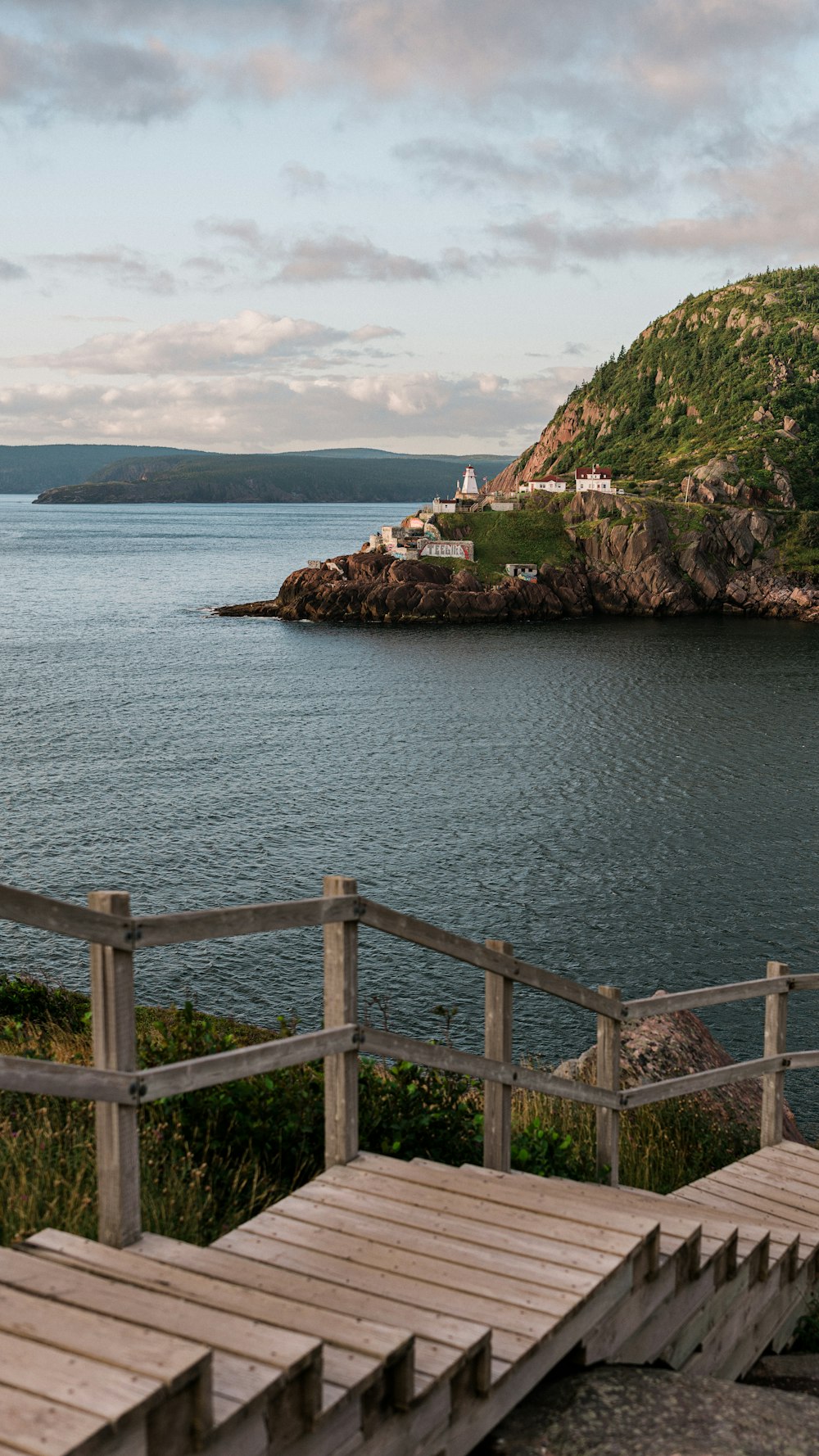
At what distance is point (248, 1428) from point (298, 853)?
39523 mm

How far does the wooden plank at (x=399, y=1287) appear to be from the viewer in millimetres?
4758

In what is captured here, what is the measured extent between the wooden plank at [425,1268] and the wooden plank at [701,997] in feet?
7.76

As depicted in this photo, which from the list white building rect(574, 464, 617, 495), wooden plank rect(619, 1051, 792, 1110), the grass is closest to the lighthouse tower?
white building rect(574, 464, 617, 495)

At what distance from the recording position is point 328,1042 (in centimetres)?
589

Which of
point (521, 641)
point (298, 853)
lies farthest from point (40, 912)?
point (521, 641)

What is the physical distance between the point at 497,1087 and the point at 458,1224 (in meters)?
1.26

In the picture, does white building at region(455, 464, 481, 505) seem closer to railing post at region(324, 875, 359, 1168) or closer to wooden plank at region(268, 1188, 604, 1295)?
railing post at region(324, 875, 359, 1168)

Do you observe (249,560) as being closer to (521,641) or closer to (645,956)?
(521,641)

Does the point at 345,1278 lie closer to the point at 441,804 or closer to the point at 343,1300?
the point at 343,1300

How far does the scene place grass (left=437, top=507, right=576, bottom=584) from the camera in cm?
12494

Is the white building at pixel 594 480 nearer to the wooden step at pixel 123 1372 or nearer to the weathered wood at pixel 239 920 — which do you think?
the weathered wood at pixel 239 920

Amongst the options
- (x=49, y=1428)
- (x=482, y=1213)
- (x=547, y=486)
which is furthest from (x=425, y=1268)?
(x=547, y=486)

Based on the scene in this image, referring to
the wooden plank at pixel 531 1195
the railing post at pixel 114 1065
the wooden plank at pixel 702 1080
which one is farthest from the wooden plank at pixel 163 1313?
the wooden plank at pixel 702 1080

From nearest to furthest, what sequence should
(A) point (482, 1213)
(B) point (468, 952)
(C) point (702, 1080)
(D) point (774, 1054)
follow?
(A) point (482, 1213) < (B) point (468, 952) < (C) point (702, 1080) < (D) point (774, 1054)
